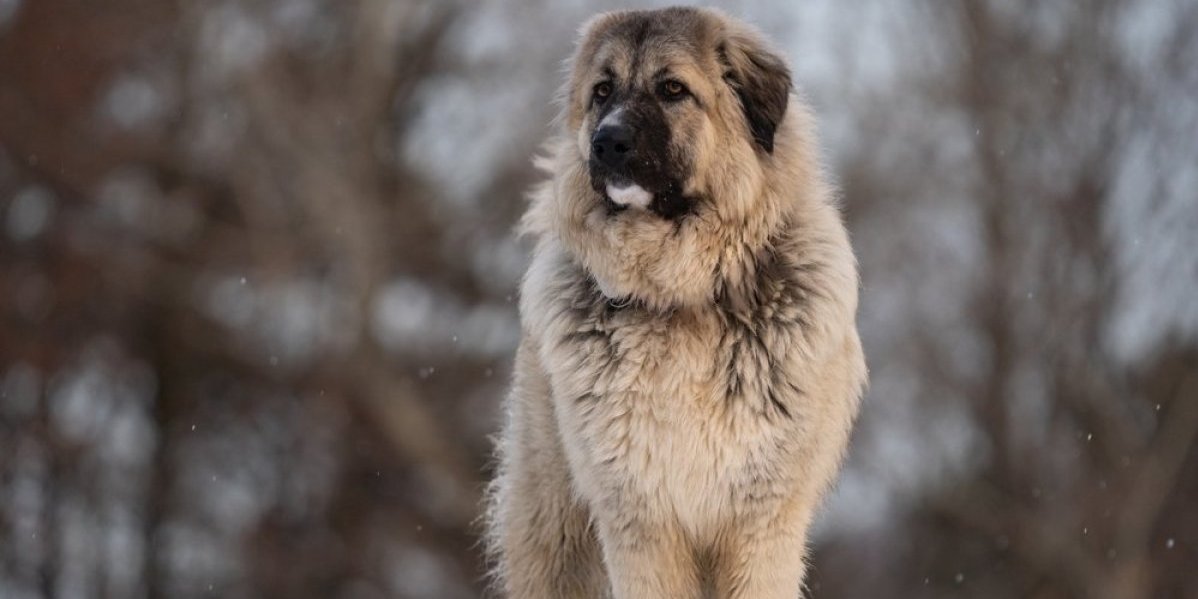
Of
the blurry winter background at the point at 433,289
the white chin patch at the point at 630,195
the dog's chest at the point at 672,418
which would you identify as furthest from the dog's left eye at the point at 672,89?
the blurry winter background at the point at 433,289

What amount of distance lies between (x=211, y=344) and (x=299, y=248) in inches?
62.1

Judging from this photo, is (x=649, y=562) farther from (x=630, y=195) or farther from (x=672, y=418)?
(x=630, y=195)

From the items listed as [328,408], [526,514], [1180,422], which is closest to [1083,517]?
[1180,422]

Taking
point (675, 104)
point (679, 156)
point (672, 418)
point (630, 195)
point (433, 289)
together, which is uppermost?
point (675, 104)

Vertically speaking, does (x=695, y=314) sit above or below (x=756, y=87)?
below

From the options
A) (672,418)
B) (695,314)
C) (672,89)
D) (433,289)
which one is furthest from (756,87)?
(433,289)

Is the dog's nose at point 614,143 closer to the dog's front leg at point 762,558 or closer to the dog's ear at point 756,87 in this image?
the dog's ear at point 756,87

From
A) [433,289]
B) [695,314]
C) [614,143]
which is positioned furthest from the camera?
[433,289]

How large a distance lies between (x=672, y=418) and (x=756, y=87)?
101 centimetres

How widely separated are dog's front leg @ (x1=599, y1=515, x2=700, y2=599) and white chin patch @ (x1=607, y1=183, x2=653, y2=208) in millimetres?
916

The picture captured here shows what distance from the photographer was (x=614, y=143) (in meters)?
4.54

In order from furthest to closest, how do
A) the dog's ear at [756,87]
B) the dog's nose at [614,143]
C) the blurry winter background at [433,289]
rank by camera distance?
the blurry winter background at [433,289] → the dog's ear at [756,87] → the dog's nose at [614,143]

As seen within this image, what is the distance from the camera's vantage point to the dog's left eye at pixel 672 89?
471cm

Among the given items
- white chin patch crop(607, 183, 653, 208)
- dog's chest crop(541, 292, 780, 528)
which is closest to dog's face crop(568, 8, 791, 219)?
white chin patch crop(607, 183, 653, 208)
